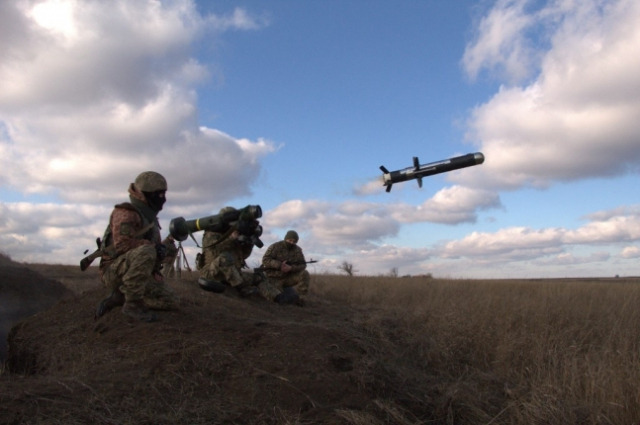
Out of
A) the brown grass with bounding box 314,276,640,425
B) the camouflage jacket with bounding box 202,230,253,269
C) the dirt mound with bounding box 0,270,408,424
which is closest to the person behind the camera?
the dirt mound with bounding box 0,270,408,424

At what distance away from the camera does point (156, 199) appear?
611cm

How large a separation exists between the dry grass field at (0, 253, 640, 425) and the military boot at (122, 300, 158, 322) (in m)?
0.10

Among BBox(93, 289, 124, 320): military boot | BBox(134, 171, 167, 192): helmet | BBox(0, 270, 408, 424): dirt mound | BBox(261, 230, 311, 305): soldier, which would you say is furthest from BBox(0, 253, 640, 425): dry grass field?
BBox(261, 230, 311, 305): soldier

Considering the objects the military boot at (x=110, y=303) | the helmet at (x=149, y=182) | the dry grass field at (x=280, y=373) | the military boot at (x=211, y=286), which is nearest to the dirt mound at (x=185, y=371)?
the dry grass field at (x=280, y=373)

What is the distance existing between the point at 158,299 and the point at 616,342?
6.71 meters

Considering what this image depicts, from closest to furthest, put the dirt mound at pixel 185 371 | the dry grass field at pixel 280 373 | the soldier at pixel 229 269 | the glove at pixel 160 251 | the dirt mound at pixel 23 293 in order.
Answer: the dirt mound at pixel 185 371 < the dry grass field at pixel 280 373 < the glove at pixel 160 251 < the dirt mound at pixel 23 293 < the soldier at pixel 229 269

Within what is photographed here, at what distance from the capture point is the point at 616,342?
849 centimetres

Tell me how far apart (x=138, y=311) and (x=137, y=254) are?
0.58 metres

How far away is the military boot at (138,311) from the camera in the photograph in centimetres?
562

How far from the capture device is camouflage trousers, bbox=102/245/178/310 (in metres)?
5.64

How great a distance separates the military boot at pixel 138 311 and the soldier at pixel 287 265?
14.5ft

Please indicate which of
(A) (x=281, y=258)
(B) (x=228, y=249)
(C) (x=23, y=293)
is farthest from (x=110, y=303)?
(A) (x=281, y=258)

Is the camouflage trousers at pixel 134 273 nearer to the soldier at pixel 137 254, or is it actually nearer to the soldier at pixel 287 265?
the soldier at pixel 137 254

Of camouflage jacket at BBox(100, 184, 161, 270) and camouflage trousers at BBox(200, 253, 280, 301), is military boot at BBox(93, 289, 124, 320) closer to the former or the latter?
camouflage jacket at BBox(100, 184, 161, 270)
